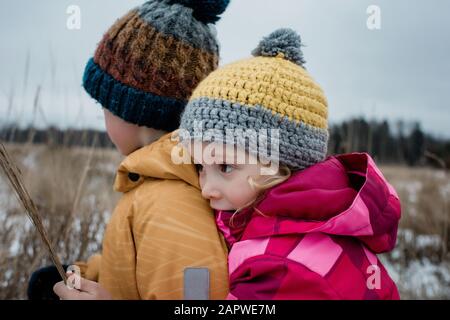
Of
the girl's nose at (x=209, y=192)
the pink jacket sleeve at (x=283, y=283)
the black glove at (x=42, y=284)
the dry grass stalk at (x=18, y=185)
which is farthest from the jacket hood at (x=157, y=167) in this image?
the black glove at (x=42, y=284)

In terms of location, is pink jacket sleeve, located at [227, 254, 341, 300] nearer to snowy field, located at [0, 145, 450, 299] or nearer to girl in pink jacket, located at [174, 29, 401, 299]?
girl in pink jacket, located at [174, 29, 401, 299]

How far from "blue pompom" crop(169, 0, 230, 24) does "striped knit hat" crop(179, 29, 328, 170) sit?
0.39 meters

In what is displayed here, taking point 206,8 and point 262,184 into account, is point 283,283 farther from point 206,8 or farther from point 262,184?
point 206,8

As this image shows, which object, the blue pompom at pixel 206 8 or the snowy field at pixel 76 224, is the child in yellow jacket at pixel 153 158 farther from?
the snowy field at pixel 76 224

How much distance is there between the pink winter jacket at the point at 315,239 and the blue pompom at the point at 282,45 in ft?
1.15

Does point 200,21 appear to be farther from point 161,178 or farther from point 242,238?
point 242,238

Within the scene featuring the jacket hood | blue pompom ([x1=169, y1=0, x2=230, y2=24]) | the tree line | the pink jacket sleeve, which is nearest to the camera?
the pink jacket sleeve

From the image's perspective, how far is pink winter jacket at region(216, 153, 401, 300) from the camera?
3.74 ft

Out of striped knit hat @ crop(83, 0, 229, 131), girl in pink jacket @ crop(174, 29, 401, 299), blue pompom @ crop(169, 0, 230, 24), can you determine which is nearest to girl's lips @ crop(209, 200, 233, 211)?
girl in pink jacket @ crop(174, 29, 401, 299)

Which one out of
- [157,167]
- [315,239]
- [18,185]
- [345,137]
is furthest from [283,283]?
[345,137]

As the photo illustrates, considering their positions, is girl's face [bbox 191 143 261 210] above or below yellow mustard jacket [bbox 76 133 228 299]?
above

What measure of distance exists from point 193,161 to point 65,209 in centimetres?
151
